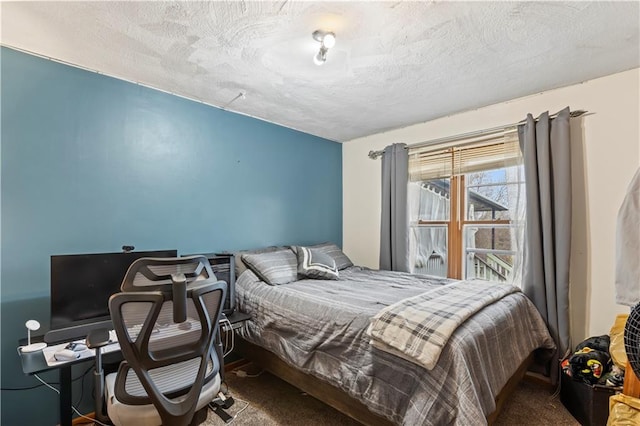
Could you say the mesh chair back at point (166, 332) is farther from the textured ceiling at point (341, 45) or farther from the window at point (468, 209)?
the window at point (468, 209)

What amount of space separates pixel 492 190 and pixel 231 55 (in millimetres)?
2575

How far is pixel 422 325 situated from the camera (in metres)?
1.54

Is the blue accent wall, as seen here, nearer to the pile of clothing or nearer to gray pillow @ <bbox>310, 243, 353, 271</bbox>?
gray pillow @ <bbox>310, 243, 353, 271</bbox>

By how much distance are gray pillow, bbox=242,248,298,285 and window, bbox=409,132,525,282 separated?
4.60ft

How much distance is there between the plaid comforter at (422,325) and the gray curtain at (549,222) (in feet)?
2.58

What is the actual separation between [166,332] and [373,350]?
3.39 ft

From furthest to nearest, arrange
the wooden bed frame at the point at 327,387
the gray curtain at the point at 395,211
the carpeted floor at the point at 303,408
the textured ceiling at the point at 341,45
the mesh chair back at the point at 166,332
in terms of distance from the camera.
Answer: the gray curtain at the point at 395,211
the carpeted floor at the point at 303,408
the wooden bed frame at the point at 327,387
the textured ceiling at the point at 341,45
the mesh chair back at the point at 166,332

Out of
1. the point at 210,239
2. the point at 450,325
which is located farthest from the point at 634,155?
the point at 210,239

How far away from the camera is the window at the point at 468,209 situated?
2.69 metres

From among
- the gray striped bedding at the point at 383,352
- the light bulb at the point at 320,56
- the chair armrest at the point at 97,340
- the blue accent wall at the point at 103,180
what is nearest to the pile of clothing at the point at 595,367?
the gray striped bedding at the point at 383,352

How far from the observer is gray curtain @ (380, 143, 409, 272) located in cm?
334

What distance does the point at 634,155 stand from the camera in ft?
7.16

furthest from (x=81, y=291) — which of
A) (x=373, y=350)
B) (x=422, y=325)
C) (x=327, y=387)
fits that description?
(x=422, y=325)

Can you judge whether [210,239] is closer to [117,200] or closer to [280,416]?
[117,200]
